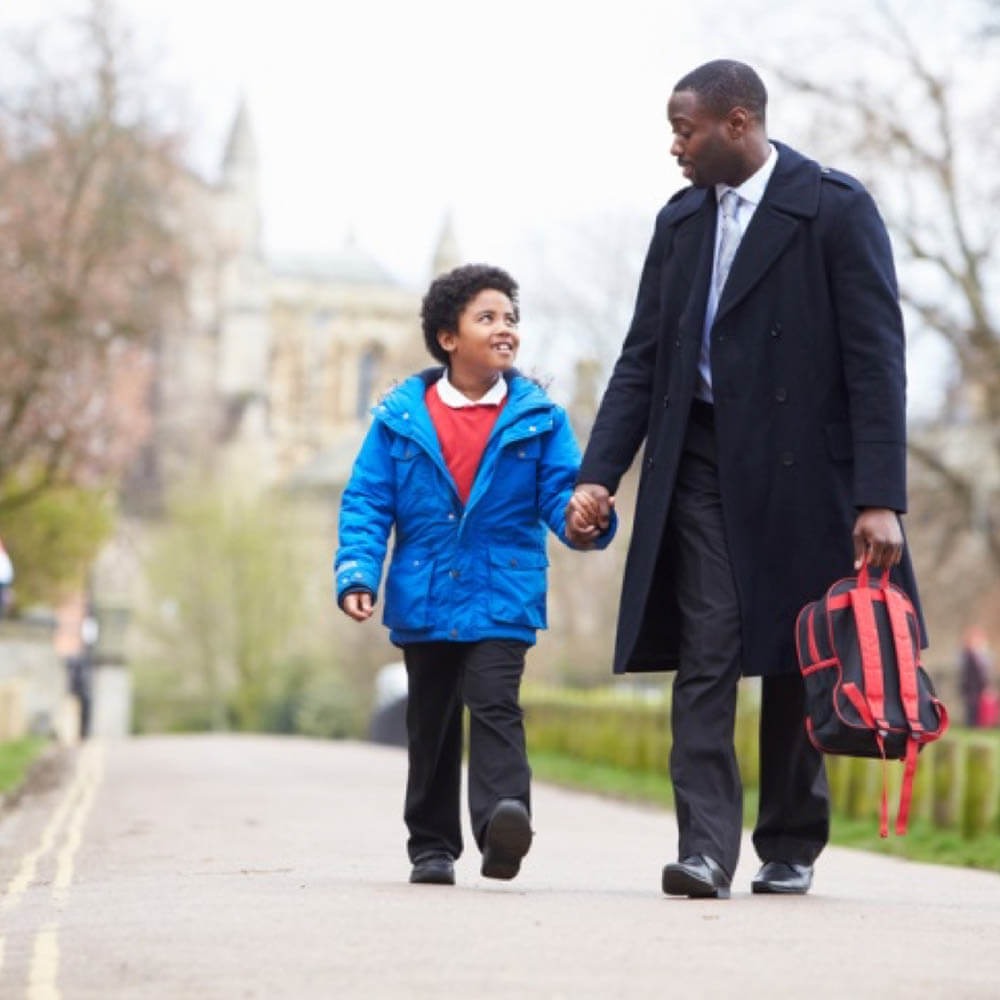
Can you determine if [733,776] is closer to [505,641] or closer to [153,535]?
[505,641]

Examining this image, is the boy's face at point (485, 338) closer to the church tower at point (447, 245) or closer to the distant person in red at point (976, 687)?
the distant person in red at point (976, 687)

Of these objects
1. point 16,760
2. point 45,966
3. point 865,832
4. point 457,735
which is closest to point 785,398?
point 457,735

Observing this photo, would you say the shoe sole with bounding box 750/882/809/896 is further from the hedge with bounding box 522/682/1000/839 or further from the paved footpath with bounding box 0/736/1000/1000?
the hedge with bounding box 522/682/1000/839

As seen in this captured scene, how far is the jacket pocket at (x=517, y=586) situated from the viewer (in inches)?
321

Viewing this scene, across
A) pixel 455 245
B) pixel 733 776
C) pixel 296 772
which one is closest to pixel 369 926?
pixel 733 776

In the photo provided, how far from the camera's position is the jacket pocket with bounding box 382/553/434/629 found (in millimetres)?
8172

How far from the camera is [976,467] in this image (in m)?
36.7

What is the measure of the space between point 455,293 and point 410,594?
95 centimetres

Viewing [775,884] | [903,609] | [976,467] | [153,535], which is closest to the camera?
[903,609]

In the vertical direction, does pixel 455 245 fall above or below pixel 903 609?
above

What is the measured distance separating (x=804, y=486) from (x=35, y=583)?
37.5 m

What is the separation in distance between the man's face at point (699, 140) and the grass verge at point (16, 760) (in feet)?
33.7

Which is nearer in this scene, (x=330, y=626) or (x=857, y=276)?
(x=857, y=276)

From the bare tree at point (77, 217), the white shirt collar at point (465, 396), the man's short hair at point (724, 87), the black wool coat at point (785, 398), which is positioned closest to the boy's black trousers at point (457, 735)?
the black wool coat at point (785, 398)
